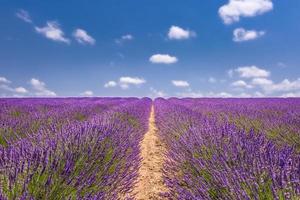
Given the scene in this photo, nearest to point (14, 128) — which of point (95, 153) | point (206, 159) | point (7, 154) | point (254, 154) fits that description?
point (95, 153)

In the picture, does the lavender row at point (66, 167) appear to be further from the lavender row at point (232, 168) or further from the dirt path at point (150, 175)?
the lavender row at point (232, 168)

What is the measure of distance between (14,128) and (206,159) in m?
2.73

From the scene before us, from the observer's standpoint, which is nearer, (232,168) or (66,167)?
(66,167)

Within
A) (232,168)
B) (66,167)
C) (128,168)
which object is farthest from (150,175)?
(66,167)

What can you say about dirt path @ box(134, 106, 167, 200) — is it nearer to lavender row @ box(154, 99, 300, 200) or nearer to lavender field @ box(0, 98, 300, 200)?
lavender field @ box(0, 98, 300, 200)

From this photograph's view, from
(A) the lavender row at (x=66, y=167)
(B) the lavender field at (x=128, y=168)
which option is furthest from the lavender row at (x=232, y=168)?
(A) the lavender row at (x=66, y=167)

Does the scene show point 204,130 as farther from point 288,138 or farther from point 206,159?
point 288,138

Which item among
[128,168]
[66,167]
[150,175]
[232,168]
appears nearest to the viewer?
[66,167]

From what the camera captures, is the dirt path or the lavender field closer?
the lavender field

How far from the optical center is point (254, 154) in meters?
2.24

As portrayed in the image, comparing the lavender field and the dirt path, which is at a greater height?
the lavender field

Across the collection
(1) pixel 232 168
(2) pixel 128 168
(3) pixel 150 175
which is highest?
(1) pixel 232 168

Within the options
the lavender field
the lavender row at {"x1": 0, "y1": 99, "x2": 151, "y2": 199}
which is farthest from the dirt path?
the lavender row at {"x1": 0, "y1": 99, "x2": 151, "y2": 199}

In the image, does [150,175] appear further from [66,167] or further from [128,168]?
[66,167]
